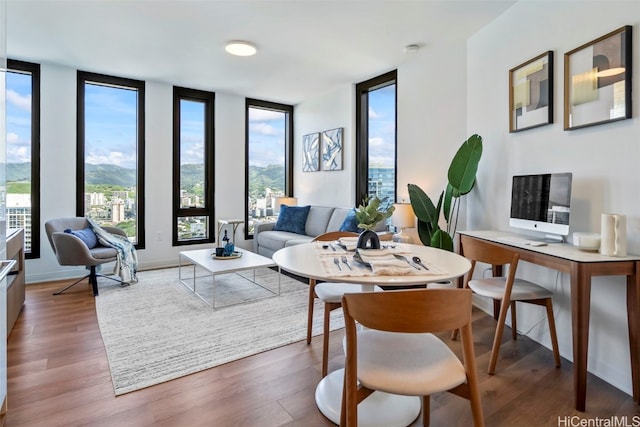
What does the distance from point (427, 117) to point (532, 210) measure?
179cm

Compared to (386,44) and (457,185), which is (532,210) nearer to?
(457,185)

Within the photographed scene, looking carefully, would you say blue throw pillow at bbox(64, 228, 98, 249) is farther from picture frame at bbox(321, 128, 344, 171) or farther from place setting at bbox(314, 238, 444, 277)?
picture frame at bbox(321, 128, 344, 171)

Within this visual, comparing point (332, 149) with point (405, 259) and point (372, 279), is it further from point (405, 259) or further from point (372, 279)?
point (372, 279)

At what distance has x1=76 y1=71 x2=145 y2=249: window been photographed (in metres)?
4.62

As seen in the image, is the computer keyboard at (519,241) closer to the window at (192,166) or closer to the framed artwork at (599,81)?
the framed artwork at (599,81)

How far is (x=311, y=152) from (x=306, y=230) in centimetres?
137

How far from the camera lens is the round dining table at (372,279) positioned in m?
1.49

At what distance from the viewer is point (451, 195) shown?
127 inches

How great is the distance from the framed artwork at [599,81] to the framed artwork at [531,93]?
144 millimetres

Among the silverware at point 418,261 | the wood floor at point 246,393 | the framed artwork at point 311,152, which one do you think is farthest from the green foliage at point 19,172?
the silverware at point 418,261

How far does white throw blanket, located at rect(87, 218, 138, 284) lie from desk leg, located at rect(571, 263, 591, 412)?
4.14 meters

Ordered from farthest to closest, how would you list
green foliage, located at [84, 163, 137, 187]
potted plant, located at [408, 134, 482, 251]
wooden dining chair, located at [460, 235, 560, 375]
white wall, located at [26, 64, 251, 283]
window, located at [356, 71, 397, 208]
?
green foliage, located at [84, 163, 137, 187], window, located at [356, 71, 397, 208], white wall, located at [26, 64, 251, 283], potted plant, located at [408, 134, 482, 251], wooden dining chair, located at [460, 235, 560, 375]

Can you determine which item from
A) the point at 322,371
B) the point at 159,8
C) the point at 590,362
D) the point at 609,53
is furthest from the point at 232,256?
the point at 609,53

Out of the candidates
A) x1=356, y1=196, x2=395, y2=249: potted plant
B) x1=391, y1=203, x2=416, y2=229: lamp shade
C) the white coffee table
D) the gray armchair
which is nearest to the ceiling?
x1=391, y1=203, x2=416, y2=229: lamp shade
